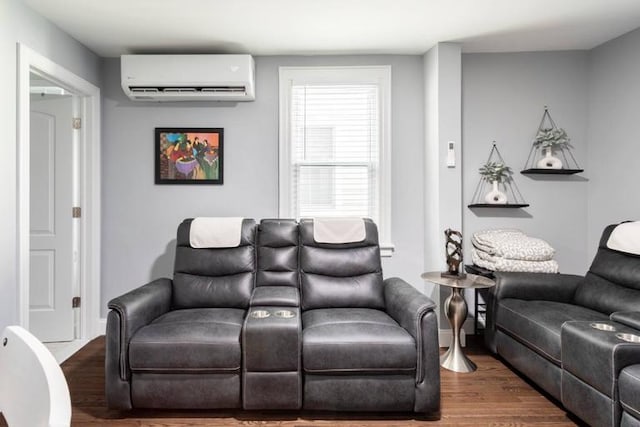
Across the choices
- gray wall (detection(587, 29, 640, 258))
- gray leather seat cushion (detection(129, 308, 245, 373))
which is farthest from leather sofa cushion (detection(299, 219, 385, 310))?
gray wall (detection(587, 29, 640, 258))

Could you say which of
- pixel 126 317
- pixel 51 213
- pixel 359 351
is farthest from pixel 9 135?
pixel 359 351

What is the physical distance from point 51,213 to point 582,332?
3866mm

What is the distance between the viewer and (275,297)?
7.99ft

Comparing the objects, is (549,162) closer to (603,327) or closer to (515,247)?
(515,247)

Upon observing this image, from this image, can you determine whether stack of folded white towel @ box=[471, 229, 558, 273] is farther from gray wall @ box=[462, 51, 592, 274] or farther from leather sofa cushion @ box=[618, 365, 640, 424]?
leather sofa cushion @ box=[618, 365, 640, 424]

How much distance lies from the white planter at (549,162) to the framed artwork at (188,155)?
2779mm

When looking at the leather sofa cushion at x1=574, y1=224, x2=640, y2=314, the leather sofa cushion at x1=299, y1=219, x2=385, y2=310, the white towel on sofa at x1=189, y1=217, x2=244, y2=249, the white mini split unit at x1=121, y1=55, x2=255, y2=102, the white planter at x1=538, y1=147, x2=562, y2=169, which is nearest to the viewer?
the leather sofa cushion at x1=574, y1=224, x2=640, y2=314

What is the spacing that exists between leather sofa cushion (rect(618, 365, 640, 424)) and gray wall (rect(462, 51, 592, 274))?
171 centimetres

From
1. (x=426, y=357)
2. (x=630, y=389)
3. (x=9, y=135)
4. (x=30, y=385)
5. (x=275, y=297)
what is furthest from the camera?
(x=275, y=297)

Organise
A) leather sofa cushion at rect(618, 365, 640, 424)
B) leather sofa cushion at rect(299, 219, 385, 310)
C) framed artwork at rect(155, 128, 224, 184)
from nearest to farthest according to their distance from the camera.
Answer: leather sofa cushion at rect(618, 365, 640, 424) → leather sofa cushion at rect(299, 219, 385, 310) → framed artwork at rect(155, 128, 224, 184)

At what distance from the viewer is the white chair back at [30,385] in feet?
2.03

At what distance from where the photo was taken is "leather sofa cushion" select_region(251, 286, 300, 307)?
2.39m

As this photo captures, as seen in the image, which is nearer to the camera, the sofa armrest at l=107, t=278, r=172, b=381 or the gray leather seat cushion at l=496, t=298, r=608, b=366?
the sofa armrest at l=107, t=278, r=172, b=381

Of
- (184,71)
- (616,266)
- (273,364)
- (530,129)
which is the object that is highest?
(184,71)
